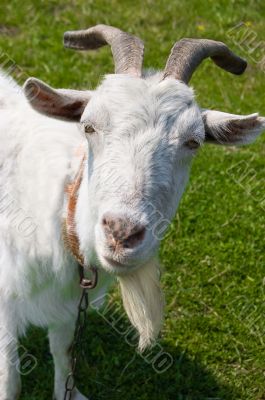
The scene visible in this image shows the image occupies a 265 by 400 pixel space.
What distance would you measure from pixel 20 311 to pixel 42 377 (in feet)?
3.31

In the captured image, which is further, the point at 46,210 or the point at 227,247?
the point at 227,247

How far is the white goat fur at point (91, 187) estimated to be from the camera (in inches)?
138

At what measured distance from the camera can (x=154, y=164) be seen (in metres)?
3.53

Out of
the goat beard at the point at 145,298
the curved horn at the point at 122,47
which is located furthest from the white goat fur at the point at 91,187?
the curved horn at the point at 122,47

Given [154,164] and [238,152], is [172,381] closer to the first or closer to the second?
[154,164]

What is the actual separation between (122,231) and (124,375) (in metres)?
2.31

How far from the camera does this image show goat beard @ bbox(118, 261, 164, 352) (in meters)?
4.01

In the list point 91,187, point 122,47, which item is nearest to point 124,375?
→ point 91,187

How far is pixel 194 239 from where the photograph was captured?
643cm

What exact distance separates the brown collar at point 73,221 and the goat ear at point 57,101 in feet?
0.85

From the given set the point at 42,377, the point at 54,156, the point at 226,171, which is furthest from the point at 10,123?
the point at 226,171

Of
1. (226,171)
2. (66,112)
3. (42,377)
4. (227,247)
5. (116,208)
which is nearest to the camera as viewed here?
(116,208)

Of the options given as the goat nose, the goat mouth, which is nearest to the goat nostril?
the goat nose

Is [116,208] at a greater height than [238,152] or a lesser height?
greater
